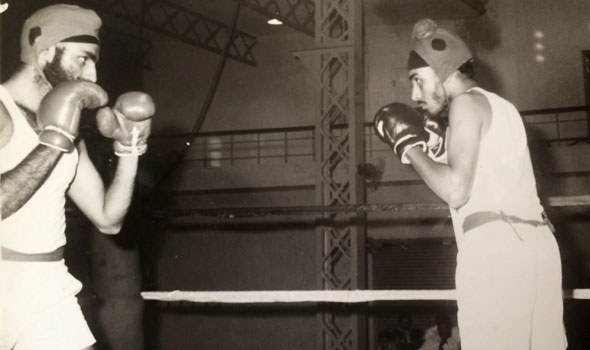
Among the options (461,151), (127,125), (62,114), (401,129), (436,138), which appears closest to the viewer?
(62,114)

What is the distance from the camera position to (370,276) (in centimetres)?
922

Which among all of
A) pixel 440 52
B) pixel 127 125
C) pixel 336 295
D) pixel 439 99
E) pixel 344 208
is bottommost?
pixel 336 295

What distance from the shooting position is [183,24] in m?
11.0

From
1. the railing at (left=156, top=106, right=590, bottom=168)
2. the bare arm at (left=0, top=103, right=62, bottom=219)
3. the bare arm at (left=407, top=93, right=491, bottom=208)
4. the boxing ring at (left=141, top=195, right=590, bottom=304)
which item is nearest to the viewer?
the bare arm at (left=0, top=103, right=62, bottom=219)

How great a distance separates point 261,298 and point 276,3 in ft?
27.2

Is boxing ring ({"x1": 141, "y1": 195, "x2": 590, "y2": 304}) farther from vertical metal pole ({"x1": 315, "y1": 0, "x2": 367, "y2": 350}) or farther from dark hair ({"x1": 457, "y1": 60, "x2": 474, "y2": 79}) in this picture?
vertical metal pole ({"x1": 315, "y1": 0, "x2": 367, "y2": 350})

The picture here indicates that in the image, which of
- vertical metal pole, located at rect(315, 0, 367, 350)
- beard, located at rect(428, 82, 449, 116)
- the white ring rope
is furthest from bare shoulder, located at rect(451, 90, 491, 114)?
vertical metal pole, located at rect(315, 0, 367, 350)

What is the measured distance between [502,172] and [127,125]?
3.54 ft

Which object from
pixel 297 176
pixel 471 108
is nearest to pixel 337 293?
pixel 471 108

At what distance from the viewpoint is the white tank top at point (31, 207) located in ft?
4.70

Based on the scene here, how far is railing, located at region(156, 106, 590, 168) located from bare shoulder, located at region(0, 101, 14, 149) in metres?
7.97

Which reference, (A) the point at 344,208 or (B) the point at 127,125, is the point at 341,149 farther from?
(B) the point at 127,125

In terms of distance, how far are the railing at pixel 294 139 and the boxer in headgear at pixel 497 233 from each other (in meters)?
7.29

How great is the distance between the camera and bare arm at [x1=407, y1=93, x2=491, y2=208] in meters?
1.65
